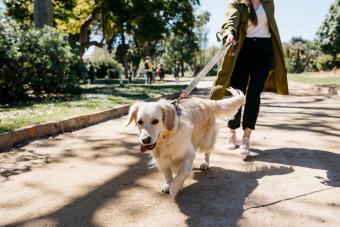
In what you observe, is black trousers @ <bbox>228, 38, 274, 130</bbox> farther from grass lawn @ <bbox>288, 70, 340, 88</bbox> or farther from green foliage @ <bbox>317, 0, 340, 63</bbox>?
green foliage @ <bbox>317, 0, 340, 63</bbox>

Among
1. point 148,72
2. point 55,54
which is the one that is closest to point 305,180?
point 55,54

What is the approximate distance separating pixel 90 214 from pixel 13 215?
0.62 m

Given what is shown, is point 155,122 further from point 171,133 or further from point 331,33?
point 331,33

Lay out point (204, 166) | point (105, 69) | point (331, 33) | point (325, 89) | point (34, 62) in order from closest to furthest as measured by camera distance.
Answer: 1. point (204, 166)
2. point (34, 62)
3. point (325, 89)
4. point (331, 33)
5. point (105, 69)

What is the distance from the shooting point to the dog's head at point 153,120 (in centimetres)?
349

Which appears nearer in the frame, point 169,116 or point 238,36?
point 169,116

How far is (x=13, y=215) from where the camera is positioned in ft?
11.0

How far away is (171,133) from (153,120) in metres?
0.25

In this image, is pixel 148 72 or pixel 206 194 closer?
pixel 206 194

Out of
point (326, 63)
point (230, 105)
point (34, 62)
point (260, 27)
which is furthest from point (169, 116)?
point (326, 63)

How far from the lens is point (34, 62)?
40.5 feet

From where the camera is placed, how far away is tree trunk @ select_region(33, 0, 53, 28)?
48.8ft

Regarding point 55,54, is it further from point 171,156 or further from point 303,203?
point 303,203

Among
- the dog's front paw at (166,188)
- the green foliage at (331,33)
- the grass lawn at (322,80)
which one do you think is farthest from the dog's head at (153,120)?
the green foliage at (331,33)
